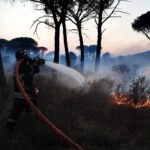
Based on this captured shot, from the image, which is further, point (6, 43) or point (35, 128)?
point (6, 43)

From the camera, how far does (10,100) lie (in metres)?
15.5

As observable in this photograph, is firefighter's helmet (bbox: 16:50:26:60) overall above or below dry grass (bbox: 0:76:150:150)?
above

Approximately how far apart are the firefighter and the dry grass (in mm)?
375

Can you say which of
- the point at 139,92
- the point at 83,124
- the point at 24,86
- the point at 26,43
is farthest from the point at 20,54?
the point at 26,43

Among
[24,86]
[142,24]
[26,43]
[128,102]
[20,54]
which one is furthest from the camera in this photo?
[26,43]

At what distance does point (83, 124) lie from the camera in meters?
13.0

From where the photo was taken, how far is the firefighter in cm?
1230

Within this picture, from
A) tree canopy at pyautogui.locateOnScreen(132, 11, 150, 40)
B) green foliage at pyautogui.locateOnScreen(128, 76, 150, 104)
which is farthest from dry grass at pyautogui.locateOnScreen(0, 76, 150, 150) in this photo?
tree canopy at pyautogui.locateOnScreen(132, 11, 150, 40)

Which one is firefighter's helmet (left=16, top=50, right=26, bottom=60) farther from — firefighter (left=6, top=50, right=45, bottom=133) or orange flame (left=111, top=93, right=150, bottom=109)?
orange flame (left=111, top=93, right=150, bottom=109)

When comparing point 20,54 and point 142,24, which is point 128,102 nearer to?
point 20,54

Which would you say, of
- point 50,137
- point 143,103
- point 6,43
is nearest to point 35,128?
point 50,137

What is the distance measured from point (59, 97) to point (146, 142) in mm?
4544

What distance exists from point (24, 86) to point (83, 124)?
199 centimetres

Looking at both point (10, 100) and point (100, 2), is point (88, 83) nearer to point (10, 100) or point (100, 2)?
point (10, 100)
